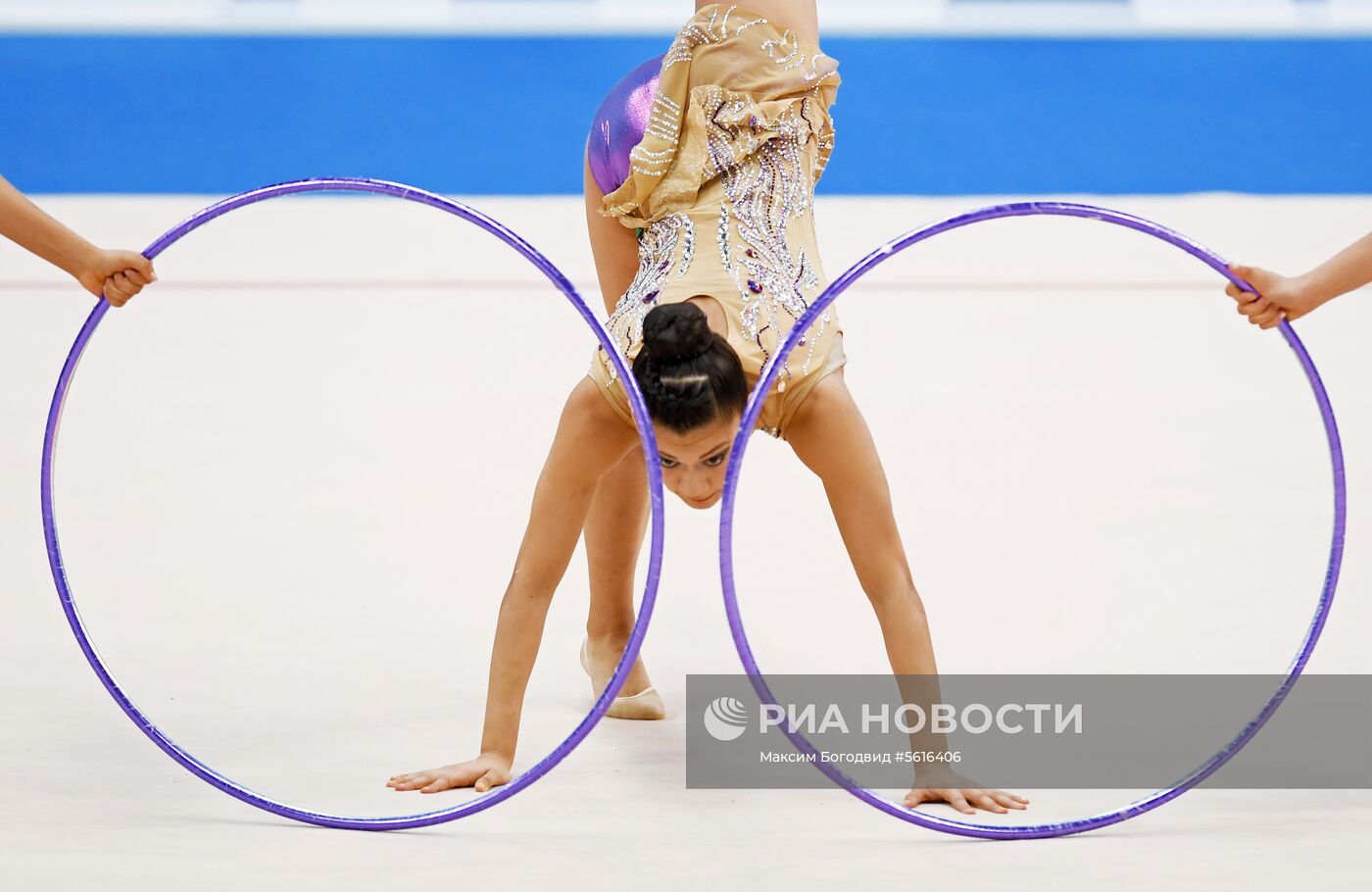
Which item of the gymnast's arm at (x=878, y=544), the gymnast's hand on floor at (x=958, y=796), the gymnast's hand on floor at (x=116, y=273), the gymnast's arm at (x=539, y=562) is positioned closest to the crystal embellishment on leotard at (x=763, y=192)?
the gymnast's arm at (x=878, y=544)

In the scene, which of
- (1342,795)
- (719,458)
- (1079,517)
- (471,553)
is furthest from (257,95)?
(1342,795)

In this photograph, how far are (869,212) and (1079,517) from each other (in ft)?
7.86

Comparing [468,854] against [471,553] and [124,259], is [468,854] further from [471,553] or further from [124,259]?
[471,553]

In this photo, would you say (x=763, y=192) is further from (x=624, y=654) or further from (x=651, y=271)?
(x=624, y=654)

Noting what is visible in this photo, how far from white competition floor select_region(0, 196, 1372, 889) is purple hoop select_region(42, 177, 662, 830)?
1.5 inches

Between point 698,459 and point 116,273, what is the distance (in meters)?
0.73

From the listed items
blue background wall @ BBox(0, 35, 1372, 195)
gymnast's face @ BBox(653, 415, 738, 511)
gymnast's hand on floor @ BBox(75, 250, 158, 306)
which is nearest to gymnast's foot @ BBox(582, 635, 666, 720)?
gymnast's face @ BBox(653, 415, 738, 511)

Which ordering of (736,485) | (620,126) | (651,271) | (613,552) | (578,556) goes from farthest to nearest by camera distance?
(578,556) → (613,552) → (620,126) → (651,271) → (736,485)

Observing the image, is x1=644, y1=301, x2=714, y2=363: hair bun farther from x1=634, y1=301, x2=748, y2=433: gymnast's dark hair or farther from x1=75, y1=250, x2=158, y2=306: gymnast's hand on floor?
x1=75, y1=250, x2=158, y2=306: gymnast's hand on floor

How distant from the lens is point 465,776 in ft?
6.46

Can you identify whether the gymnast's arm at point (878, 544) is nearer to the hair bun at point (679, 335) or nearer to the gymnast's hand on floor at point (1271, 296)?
the hair bun at point (679, 335)

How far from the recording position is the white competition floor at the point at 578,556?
1.84m

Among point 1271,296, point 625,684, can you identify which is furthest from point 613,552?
point 1271,296

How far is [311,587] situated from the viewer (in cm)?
271
